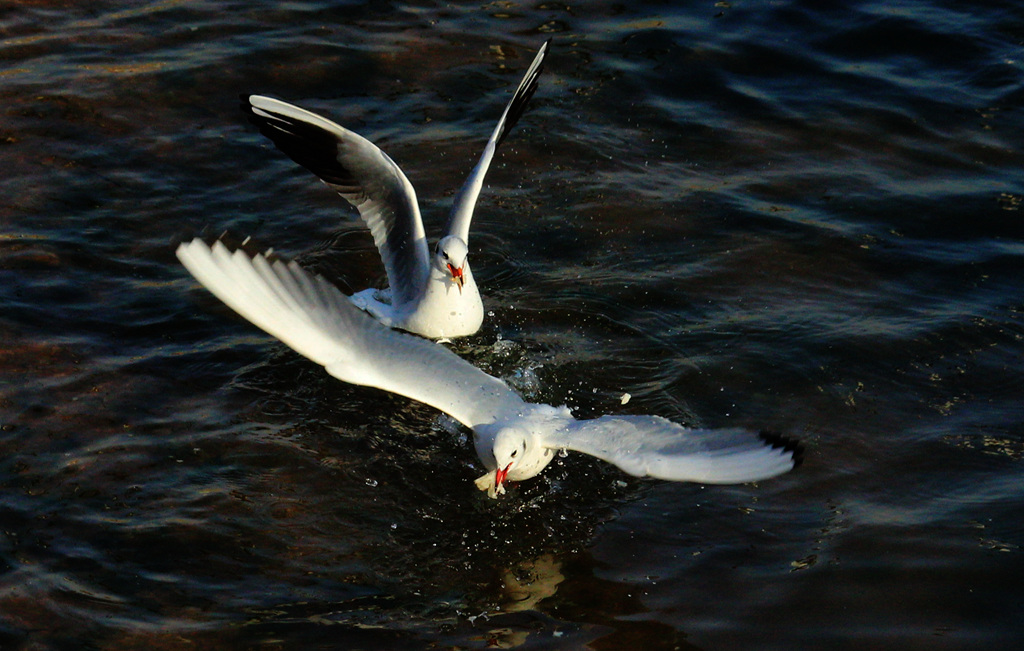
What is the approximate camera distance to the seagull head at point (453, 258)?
6117 mm

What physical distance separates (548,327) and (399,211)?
43.7 inches

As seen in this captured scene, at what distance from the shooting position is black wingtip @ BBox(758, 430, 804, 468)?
12.9ft

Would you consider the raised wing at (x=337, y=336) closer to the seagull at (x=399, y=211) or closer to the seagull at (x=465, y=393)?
the seagull at (x=465, y=393)

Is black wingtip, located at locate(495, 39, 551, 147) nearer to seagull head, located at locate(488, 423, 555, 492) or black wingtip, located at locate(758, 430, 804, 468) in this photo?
seagull head, located at locate(488, 423, 555, 492)

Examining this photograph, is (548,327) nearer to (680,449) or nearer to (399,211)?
(399,211)

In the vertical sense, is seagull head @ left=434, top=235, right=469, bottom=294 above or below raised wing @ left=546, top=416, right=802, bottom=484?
below

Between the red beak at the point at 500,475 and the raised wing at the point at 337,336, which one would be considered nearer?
the raised wing at the point at 337,336

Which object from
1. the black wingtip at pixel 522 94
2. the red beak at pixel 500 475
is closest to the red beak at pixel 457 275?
the black wingtip at pixel 522 94

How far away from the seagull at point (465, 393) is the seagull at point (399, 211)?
1.11 meters

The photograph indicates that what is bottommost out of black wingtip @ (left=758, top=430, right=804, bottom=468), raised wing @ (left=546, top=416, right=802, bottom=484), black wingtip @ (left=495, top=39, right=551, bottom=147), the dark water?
the dark water

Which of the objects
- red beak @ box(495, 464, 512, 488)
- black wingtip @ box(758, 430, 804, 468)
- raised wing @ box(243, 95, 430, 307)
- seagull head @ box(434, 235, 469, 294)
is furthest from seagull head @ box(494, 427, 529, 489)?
raised wing @ box(243, 95, 430, 307)

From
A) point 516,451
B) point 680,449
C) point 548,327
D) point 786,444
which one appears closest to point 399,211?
point 548,327

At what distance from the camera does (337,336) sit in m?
4.79

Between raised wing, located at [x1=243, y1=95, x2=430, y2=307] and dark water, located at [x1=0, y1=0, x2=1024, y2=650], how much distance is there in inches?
19.2
